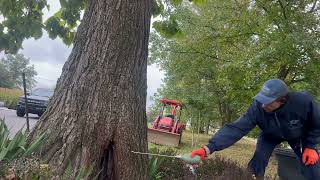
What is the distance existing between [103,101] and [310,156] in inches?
88.6

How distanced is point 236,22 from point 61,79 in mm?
10723

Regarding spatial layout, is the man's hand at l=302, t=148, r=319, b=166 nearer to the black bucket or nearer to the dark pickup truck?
the black bucket

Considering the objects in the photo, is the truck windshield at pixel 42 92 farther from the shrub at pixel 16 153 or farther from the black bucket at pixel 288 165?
the shrub at pixel 16 153

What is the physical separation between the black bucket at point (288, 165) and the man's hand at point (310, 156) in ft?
6.44

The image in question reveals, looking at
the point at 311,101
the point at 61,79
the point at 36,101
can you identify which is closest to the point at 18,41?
the point at 61,79

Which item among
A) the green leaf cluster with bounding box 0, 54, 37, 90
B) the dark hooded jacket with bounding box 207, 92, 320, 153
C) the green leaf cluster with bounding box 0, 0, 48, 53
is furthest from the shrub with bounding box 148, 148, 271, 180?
the green leaf cluster with bounding box 0, 54, 37, 90

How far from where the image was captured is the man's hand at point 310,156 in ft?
14.8

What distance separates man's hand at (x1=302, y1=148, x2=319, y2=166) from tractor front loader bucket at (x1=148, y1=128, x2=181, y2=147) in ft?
28.7

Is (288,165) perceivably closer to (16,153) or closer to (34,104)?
(16,153)

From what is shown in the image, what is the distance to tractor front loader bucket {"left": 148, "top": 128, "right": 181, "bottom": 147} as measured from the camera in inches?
522

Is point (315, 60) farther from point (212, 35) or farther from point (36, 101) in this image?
point (36, 101)

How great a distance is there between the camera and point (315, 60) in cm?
1136

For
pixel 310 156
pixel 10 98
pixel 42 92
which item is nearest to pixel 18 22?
pixel 310 156

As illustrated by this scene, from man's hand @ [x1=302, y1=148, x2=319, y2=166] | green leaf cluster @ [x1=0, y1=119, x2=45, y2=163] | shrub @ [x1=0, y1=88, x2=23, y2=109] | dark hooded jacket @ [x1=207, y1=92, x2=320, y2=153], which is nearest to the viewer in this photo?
green leaf cluster @ [x1=0, y1=119, x2=45, y2=163]
